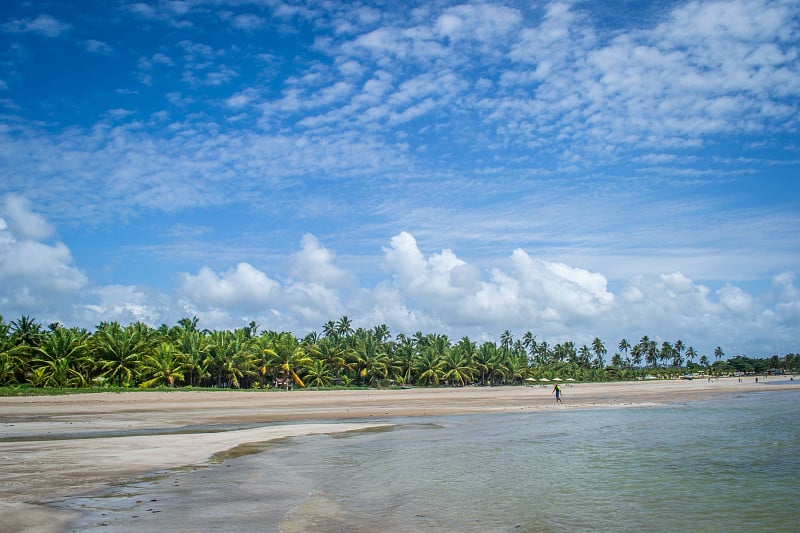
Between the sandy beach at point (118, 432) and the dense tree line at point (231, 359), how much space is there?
906 centimetres

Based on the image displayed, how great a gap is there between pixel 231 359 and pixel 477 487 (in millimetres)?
51854

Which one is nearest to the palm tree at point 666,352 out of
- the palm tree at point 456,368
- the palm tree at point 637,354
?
the palm tree at point 637,354

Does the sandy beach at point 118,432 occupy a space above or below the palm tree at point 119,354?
below

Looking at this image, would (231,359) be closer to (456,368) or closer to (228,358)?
(228,358)

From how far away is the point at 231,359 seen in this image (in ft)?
204

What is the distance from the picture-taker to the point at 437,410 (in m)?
41.9

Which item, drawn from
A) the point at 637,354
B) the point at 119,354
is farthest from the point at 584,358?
the point at 119,354

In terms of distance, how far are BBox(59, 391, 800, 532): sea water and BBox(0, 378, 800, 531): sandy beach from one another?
1086 millimetres

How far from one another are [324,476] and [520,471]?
19.7 feet

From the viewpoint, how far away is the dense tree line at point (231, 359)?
52.2m

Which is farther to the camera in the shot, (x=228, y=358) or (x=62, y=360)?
(x=228, y=358)

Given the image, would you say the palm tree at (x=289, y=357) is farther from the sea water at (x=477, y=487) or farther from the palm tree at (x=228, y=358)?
the sea water at (x=477, y=487)

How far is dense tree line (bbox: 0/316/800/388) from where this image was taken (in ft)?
171

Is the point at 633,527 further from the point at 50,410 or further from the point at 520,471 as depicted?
the point at 50,410
